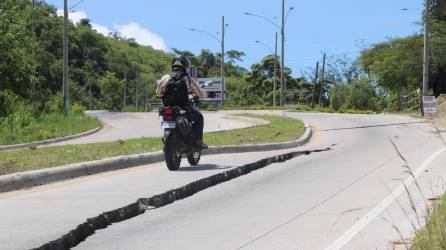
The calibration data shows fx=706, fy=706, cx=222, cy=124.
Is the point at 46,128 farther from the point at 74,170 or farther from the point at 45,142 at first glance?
the point at 74,170

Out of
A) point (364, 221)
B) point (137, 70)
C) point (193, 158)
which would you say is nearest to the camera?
point (364, 221)

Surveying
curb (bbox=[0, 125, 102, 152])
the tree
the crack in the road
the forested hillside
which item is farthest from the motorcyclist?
the tree

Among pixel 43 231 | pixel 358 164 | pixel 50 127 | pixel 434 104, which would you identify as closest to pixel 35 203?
pixel 43 231

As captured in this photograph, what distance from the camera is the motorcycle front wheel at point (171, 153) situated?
12625 mm

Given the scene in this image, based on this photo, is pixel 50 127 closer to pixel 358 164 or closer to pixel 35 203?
pixel 358 164

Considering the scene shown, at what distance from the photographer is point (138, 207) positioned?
8875 millimetres

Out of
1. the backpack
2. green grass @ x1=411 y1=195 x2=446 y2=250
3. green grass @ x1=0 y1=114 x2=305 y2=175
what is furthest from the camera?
the backpack

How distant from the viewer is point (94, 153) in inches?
564

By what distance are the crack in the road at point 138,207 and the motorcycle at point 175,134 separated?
106 cm

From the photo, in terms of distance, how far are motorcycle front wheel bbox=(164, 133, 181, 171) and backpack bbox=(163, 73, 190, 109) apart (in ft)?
2.04

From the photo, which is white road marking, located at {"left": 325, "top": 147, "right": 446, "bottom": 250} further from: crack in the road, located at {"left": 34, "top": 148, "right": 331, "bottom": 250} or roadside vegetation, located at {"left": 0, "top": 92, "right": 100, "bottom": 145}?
roadside vegetation, located at {"left": 0, "top": 92, "right": 100, "bottom": 145}

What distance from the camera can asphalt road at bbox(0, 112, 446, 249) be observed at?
23.4ft

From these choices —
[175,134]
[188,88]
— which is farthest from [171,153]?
[188,88]

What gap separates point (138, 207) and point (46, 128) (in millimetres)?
23114
